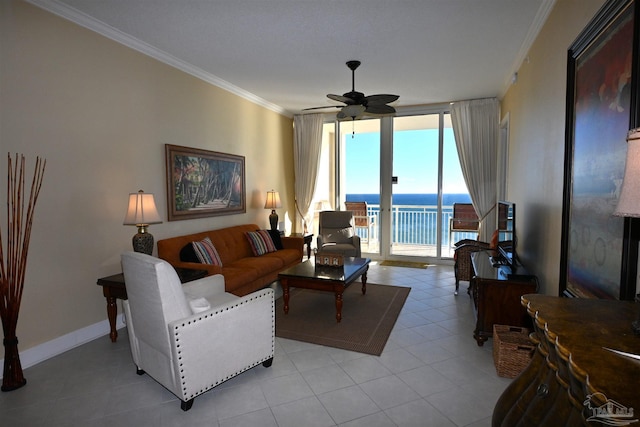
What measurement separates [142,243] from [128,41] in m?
2.01

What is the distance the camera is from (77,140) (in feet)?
9.45

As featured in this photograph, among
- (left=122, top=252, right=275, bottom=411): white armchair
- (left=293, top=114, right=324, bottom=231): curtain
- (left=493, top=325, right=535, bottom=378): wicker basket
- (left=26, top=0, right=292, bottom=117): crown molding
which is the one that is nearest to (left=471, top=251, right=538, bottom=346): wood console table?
(left=493, top=325, right=535, bottom=378): wicker basket

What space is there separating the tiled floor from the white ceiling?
9.31ft

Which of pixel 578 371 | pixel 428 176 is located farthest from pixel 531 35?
pixel 578 371

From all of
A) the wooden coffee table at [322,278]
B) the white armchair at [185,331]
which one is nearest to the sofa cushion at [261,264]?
the wooden coffee table at [322,278]

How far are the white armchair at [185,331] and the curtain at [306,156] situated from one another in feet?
14.2

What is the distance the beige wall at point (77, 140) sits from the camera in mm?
2533

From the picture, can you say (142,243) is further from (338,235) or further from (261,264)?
(338,235)

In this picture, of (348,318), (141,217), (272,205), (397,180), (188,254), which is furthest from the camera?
(397,180)

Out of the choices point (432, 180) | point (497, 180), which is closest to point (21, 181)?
point (432, 180)

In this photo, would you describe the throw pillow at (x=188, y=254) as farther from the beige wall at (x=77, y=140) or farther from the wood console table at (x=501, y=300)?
the wood console table at (x=501, y=300)

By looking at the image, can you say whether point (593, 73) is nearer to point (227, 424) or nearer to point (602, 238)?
point (602, 238)

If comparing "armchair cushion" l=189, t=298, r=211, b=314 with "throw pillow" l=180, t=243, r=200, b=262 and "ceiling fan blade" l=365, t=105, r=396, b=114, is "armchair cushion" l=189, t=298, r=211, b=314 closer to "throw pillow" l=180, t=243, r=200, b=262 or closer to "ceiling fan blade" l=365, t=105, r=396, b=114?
"throw pillow" l=180, t=243, r=200, b=262

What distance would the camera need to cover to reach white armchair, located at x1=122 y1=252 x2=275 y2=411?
1954mm
